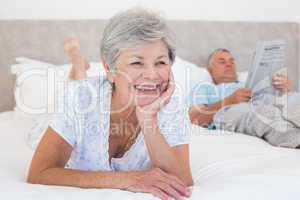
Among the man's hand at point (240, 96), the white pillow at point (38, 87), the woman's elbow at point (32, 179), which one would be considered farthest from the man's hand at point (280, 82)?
the woman's elbow at point (32, 179)

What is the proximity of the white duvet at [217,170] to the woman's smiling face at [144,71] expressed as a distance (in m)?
0.29

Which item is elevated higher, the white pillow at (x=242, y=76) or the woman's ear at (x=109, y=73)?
the woman's ear at (x=109, y=73)

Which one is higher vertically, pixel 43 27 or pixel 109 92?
pixel 43 27

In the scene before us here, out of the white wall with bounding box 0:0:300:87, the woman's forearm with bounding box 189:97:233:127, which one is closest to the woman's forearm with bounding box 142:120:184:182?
the woman's forearm with bounding box 189:97:233:127

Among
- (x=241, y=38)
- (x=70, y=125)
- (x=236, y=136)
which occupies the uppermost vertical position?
(x=241, y=38)

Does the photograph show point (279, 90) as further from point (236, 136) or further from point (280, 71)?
point (236, 136)

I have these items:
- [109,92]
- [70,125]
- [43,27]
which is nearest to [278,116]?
[109,92]

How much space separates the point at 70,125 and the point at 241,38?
1885mm

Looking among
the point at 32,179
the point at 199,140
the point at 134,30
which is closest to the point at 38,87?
the point at 199,140

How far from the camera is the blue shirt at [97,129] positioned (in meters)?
1.34

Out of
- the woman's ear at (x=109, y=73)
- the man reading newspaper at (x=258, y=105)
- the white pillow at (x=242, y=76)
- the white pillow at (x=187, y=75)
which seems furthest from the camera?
the white pillow at (x=242, y=76)

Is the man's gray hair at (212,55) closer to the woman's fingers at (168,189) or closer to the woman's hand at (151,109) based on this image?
the woman's hand at (151,109)

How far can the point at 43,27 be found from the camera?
104 inches

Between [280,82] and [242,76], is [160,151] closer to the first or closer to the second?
[280,82]
